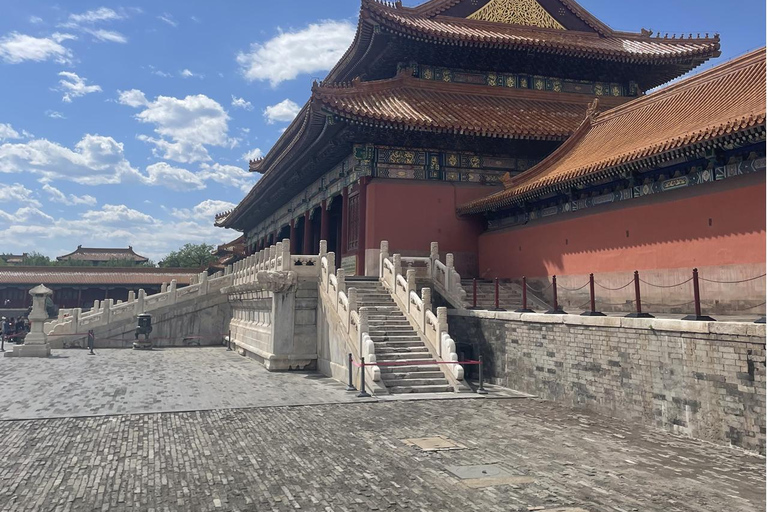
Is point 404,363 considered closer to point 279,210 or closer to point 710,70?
point 710,70

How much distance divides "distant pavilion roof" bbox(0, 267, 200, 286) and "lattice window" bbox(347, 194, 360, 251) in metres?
29.7

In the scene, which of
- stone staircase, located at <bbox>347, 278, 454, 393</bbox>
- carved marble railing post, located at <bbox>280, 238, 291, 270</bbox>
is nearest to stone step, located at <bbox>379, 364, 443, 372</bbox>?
stone staircase, located at <bbox>347, 278, 454, 393</bbox>

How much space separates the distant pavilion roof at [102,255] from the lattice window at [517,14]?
57.7m

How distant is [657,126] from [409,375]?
27.2 feet

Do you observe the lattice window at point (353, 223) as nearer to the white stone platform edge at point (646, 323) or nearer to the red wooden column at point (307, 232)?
the red wooden column at point (307, 232)

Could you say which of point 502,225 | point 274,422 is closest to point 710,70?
point 502,225

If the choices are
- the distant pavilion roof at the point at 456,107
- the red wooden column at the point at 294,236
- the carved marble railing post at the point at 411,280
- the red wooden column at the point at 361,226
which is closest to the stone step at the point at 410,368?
the carved marble railing post at the point at 411,280

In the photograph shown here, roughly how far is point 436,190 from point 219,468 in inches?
548

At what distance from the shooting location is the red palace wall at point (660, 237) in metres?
10.4

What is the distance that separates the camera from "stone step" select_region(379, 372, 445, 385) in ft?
40.4

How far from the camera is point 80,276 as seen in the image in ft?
147

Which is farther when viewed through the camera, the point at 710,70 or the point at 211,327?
the point at 211,327

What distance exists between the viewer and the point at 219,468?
691 centimetres

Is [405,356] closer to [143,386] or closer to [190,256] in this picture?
[143,386]
